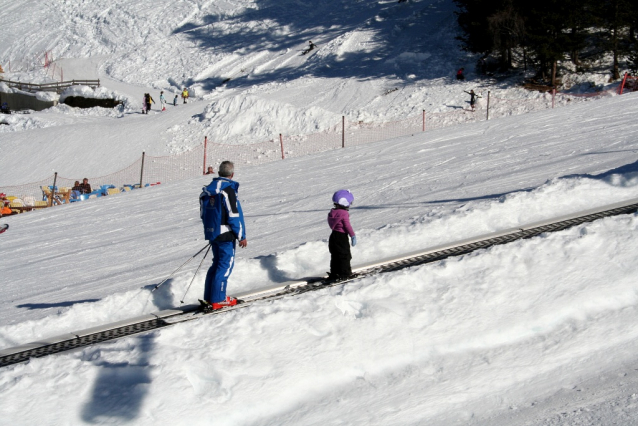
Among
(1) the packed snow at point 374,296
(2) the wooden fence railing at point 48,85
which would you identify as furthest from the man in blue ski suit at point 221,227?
(2) the wooden fence railing at point 48,85

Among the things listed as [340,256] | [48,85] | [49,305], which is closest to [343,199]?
[340,256]

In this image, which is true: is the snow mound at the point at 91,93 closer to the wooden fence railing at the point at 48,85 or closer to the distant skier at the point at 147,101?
the wooden fence railing at the point at 48,85

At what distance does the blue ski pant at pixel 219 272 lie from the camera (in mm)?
6500

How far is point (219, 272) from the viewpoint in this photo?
6520mm

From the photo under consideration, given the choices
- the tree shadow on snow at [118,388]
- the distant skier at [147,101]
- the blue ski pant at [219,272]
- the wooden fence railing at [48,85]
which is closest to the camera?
the tree shadow on snow at [118,388]

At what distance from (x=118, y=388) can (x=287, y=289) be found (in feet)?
8.14

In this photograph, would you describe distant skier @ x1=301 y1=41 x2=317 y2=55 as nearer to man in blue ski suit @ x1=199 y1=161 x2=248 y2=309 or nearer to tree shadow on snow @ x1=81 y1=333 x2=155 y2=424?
man in blue ski suit @ x1=199 y1=161 x2=248 y2=309

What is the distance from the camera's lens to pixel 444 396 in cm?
474

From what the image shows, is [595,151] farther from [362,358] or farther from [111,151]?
[111,151]

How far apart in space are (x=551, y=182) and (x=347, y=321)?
5.22m

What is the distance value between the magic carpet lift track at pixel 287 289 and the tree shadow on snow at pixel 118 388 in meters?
1.08

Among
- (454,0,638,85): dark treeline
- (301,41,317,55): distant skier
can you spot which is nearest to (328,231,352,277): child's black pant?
(454,0,638,85): dark treeline

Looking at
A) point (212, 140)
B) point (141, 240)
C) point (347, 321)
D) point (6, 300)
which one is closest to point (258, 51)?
point (212, 140)

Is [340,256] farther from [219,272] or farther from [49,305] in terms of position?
[49,305]
